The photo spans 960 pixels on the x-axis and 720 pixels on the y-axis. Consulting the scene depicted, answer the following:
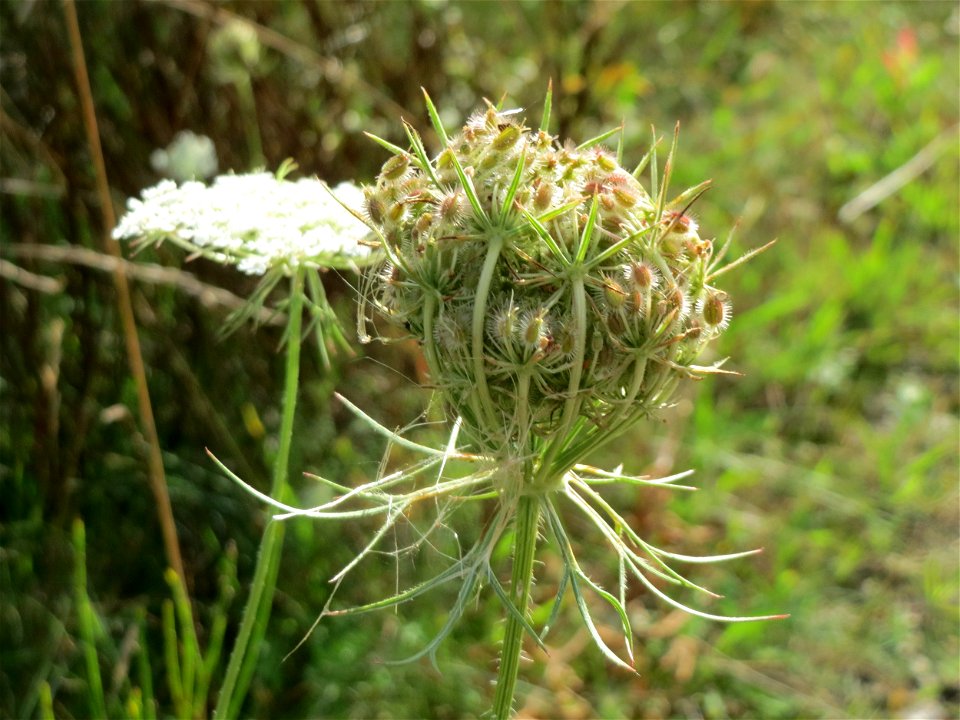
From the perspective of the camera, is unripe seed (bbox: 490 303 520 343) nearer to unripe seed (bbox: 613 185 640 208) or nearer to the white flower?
unripe seed (bbox: 613 185 640 208)

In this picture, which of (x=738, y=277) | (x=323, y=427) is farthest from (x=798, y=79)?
(x=323, y=427)

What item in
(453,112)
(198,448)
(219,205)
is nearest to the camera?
(219,205)

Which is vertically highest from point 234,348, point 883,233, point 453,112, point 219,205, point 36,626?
point 219,205

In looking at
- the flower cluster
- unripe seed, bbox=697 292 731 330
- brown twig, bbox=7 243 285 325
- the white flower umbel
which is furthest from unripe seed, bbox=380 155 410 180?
brown twig, bbox=7 243 285 325

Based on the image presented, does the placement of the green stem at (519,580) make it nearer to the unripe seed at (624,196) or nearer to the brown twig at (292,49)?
the unripe seed at (624,196)

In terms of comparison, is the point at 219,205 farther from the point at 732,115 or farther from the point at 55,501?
the point at 732,115

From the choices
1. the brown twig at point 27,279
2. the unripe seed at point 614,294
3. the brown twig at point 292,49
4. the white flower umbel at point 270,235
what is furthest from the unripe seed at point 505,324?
the brown twig at point 27,279

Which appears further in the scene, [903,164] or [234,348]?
[903,164]
